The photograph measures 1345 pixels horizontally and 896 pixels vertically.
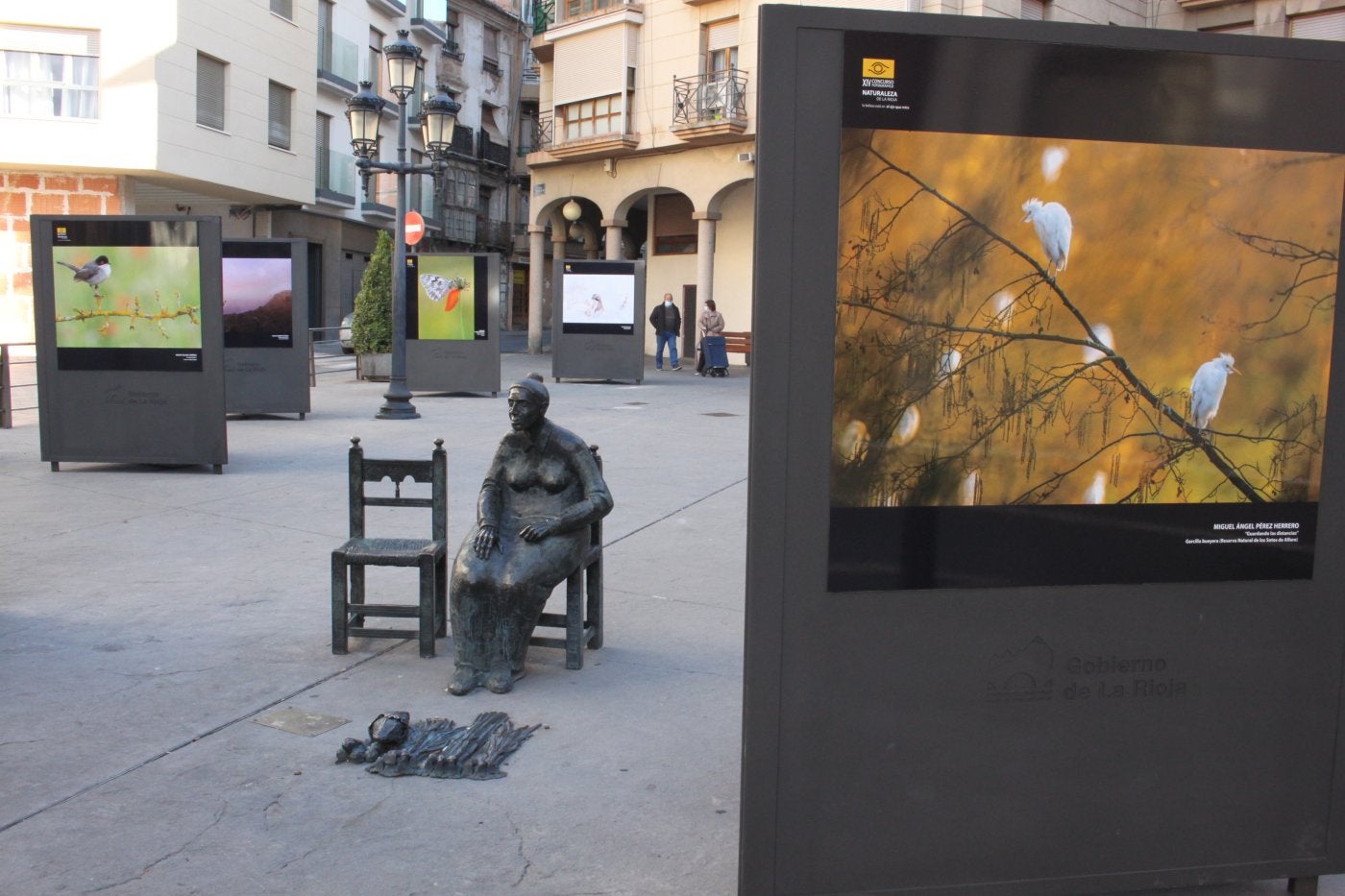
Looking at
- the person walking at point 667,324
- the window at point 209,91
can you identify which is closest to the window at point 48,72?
the window at point 209,91

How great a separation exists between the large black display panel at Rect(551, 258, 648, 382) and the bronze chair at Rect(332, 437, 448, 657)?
50.5 feet

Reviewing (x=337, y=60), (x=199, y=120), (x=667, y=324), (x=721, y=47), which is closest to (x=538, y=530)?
(x=667, y=324)

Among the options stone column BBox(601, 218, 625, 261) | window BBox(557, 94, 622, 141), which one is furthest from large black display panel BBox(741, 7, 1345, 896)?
stone column BBox(601, 218, 625, 261)

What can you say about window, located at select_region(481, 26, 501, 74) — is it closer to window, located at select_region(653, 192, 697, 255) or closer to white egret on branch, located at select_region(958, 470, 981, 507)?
window, located at select_region(653, 192, 697, 255)

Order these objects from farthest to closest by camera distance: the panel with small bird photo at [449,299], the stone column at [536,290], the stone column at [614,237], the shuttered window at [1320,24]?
the stone column at [536,290], the stone column at [614,237], the shuttered window at [1320,24], the panel with small bird photo at [449,299]

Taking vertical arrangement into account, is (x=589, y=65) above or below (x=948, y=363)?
above

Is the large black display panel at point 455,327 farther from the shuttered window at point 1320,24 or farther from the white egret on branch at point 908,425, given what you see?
the shuttered window at point 1320,24

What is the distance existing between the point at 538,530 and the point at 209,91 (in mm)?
26529

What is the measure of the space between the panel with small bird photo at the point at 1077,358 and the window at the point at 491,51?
48.8 meters

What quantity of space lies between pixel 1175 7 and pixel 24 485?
27.6 metres

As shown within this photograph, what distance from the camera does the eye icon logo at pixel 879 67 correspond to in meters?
2.47

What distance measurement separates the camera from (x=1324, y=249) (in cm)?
270

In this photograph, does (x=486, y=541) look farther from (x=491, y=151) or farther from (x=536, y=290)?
(x=491, y=151)

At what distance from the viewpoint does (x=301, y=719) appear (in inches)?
172
